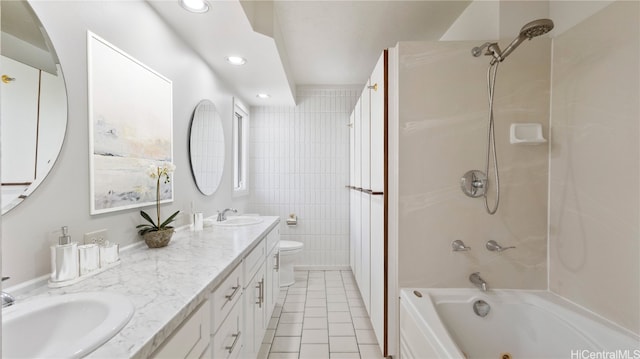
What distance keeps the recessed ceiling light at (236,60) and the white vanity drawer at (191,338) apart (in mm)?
1842

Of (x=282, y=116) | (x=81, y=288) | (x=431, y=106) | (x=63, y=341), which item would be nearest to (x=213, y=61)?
(x=282, y=116)

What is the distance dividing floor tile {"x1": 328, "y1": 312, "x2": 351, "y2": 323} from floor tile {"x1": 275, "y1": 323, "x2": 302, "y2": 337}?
28 cm

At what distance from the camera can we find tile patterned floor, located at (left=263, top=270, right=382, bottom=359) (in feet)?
6.54

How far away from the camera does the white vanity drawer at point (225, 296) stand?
112 cm

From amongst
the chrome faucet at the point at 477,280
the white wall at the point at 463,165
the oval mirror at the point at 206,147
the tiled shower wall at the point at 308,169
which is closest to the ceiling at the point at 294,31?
the oval mirror at the point at 206,147

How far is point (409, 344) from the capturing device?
4.98ft

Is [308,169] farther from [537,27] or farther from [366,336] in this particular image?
[537,27]

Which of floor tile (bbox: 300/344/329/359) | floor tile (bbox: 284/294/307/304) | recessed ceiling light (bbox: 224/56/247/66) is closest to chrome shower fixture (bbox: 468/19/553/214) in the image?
floor tile (bbox: 300/344/329/359)

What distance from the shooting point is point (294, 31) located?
93.5 inches

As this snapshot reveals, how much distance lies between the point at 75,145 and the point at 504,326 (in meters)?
2.22

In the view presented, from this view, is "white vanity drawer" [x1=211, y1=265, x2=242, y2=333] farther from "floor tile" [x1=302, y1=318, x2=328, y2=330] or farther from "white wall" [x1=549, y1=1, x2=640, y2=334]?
"white wall" [x1=549, y1=1, x2=640, y2=334]

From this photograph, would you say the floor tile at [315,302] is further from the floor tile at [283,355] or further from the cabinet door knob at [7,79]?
the cabinet door knob at [7,79]

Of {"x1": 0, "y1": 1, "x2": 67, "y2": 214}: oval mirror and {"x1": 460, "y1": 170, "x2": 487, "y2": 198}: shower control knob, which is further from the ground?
{"x1": 0, "y1": 1, "x2": 67, "y2": 214}: oval mirror

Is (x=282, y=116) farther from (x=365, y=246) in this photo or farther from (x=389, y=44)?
(x=365, y=246)
